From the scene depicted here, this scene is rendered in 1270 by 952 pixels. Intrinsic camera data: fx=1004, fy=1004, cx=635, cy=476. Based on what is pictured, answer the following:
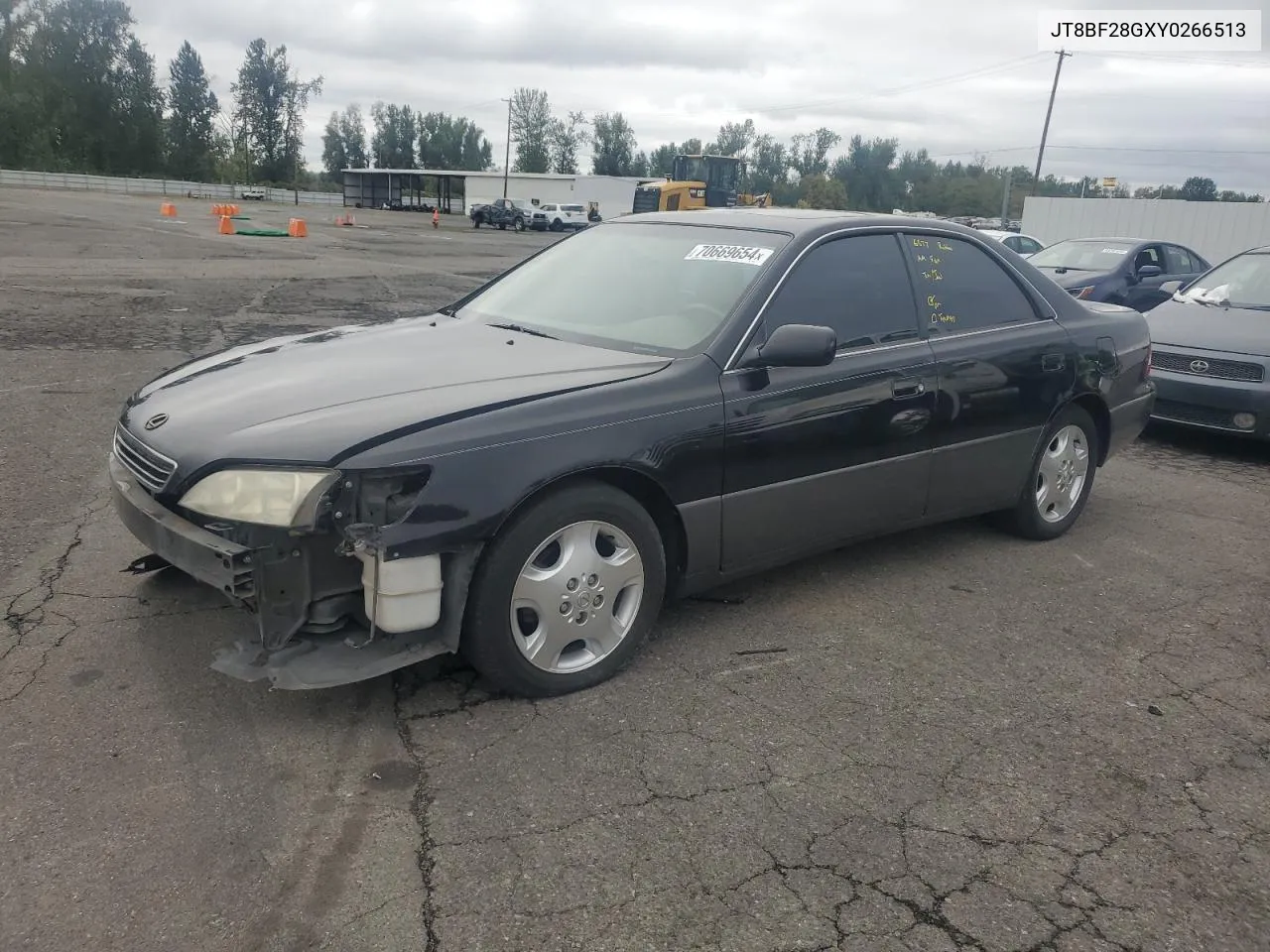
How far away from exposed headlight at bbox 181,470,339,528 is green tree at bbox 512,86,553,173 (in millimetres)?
122779

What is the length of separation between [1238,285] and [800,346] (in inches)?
255

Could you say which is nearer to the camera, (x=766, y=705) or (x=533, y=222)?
(x=766, y=705)

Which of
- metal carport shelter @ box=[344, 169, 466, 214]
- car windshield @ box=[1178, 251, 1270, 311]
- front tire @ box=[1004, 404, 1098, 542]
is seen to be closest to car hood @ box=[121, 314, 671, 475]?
front tire @ box=[1004, 404, 1098, 542]

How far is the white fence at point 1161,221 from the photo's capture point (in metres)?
26.2

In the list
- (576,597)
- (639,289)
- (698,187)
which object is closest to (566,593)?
(576,597)

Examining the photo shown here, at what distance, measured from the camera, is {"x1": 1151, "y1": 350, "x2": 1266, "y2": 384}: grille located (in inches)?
281

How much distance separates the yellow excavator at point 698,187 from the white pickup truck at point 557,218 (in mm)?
8794

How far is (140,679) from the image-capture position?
10.7ft

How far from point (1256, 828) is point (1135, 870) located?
0.50 metres

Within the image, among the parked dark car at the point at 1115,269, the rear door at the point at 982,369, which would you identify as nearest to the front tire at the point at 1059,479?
the rear door at the point at 982,369

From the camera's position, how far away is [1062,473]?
5199 mm

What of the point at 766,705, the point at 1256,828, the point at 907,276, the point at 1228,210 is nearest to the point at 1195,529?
the point at 907,276

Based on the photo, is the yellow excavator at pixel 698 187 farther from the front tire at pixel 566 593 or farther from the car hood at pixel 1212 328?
the front tire at pixel 566 593

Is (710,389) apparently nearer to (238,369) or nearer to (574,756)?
(574,756)
